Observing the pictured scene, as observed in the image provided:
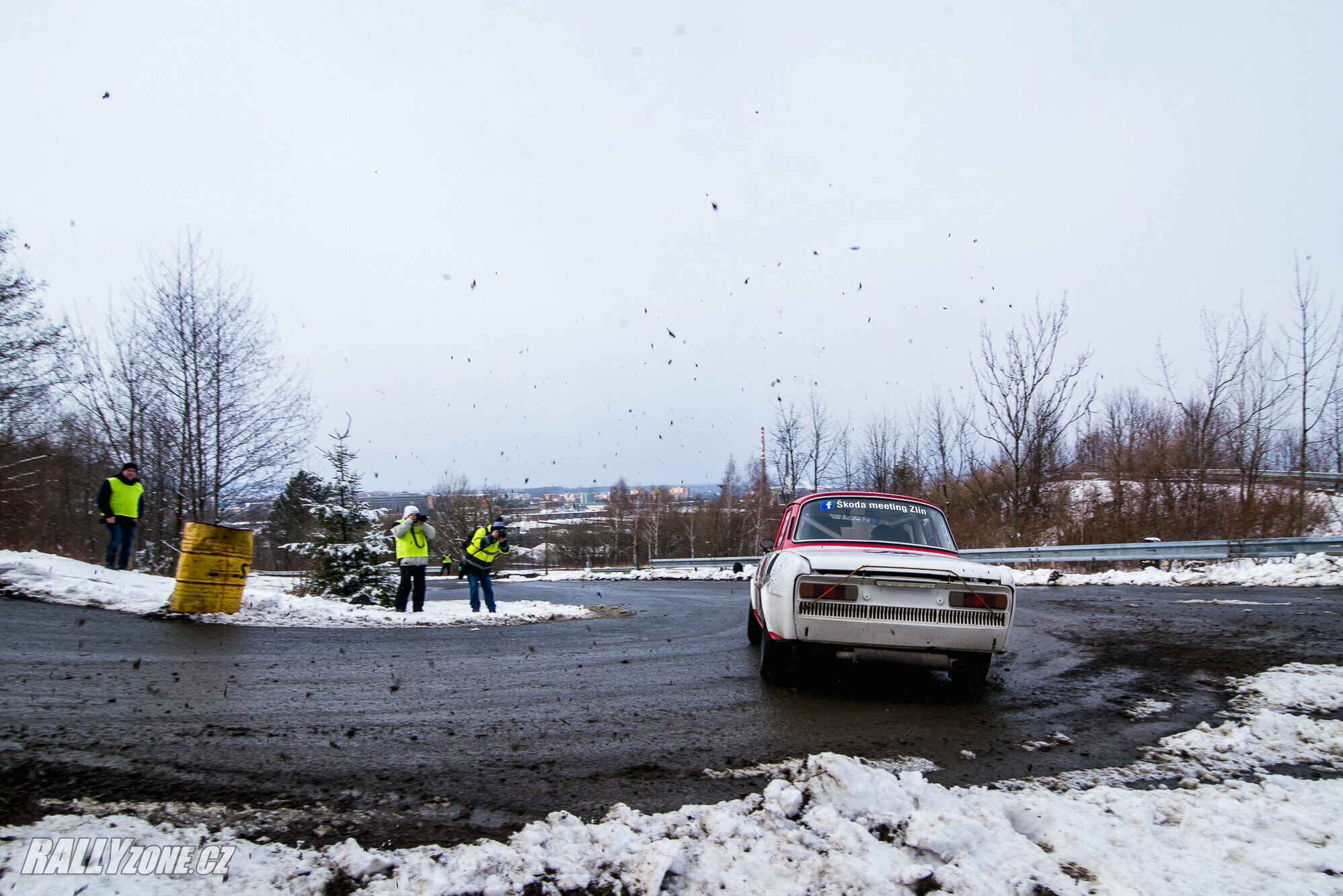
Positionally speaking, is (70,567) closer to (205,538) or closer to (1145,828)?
(205,538)

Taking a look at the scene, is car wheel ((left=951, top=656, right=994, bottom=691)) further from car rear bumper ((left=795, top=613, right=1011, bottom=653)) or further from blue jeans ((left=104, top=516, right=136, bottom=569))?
blue jeans ((left=104, top=516, right=136, bottom=569))

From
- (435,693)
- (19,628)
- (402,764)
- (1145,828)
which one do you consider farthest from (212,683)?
(1145,828)

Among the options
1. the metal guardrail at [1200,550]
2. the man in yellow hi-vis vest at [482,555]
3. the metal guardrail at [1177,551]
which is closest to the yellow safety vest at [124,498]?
the man in yellow hi-vis vest at [482,555]

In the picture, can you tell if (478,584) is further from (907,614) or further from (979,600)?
(979,600)

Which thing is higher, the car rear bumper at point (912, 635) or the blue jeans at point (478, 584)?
the car rear bumper at point (912, 635)

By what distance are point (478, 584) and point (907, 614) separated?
10.0 meters

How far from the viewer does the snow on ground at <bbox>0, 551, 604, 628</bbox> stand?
9.35m

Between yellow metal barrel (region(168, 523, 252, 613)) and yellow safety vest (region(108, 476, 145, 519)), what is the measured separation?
4.56 metres

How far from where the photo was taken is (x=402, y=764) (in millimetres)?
3568

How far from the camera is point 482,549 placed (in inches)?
513

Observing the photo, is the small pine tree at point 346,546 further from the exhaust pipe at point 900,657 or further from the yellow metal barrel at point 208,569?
the exhaust pipe at point 900,657

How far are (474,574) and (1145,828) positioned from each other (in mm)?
11706

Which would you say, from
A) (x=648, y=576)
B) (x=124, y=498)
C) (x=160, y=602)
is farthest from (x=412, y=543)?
(x=648, y=576)

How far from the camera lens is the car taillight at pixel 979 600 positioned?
5059 millimetres
